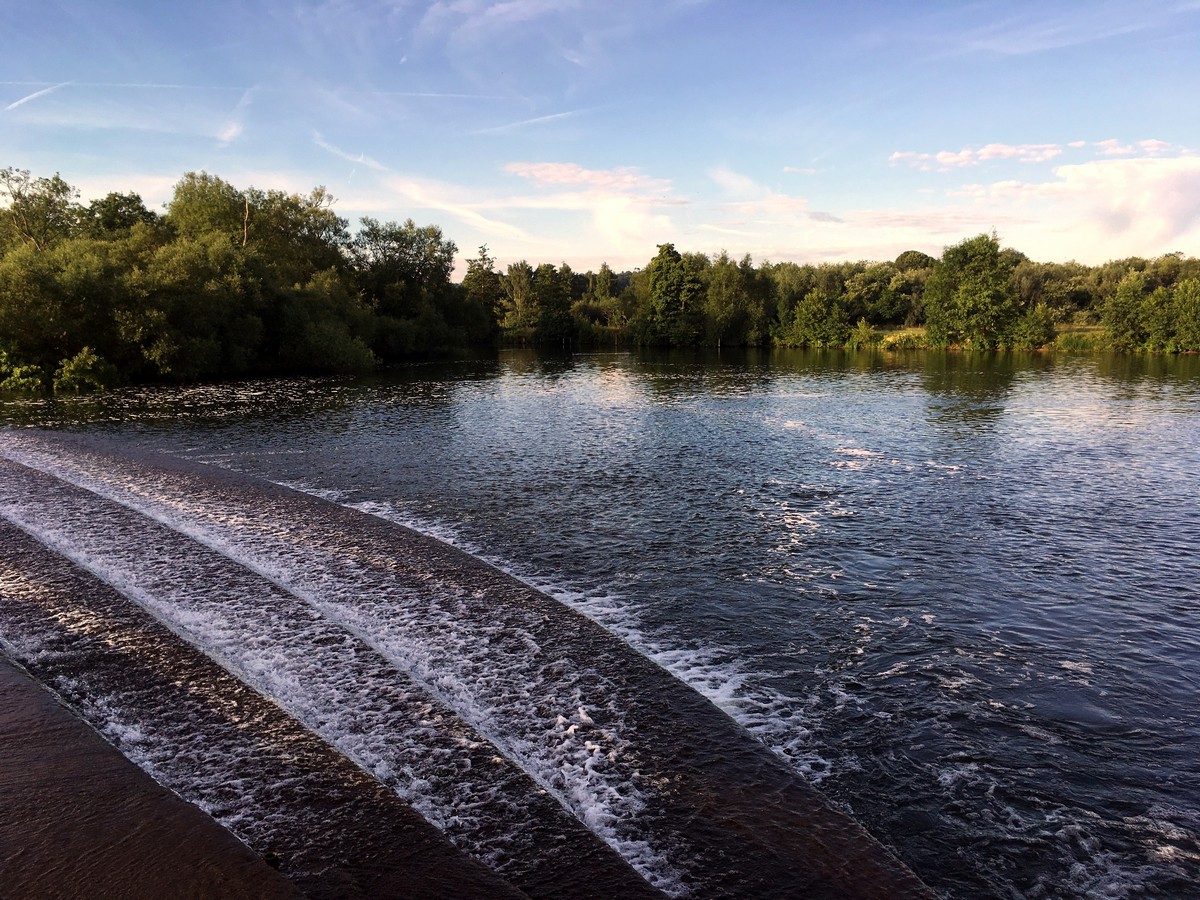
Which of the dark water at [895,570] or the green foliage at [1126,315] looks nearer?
the dark water at [895,570]

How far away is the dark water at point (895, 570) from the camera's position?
21.9 feet

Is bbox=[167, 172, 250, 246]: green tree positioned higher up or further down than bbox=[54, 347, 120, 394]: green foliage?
higher up

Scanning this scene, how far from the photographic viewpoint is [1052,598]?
1130cm

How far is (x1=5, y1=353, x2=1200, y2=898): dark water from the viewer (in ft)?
21.9

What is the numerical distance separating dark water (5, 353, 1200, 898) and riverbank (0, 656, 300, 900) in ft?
16.2

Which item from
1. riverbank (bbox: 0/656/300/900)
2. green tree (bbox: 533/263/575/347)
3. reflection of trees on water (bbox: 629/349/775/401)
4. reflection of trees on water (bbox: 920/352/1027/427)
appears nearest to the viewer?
riverbank (bbox: 0/656/300/900)

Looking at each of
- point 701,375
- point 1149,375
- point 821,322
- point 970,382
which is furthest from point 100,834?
point 821,322

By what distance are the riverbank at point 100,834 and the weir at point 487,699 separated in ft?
4.45

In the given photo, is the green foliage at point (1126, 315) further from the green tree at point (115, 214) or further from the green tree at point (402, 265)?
the green tree at point (115, 214)

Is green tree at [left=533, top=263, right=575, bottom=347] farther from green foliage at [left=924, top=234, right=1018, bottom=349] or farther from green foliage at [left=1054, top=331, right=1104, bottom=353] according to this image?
green foliage at [left=1054, top=331, right=1104, bottom=353]

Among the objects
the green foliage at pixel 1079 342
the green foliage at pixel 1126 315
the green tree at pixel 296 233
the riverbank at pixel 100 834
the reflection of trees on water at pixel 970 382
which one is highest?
the green tree at pixel 296 233

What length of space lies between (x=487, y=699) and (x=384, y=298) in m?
82.2

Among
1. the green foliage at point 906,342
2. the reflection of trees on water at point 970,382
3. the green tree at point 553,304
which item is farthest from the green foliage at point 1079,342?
the green tree at point 553,304

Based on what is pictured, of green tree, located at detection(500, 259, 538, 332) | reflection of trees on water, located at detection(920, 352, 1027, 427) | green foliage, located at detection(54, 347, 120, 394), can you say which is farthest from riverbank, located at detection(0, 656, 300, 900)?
green tree, located at detection(500, 259, 538, 332)
